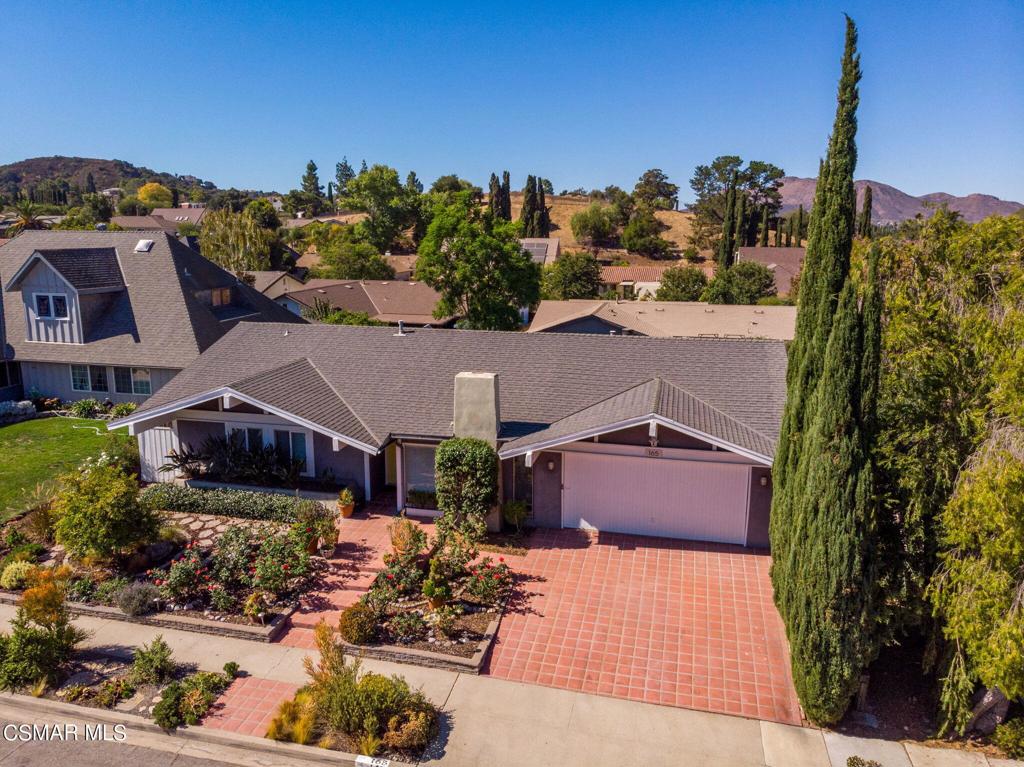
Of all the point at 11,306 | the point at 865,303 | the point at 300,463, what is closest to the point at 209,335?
the point at 11,306

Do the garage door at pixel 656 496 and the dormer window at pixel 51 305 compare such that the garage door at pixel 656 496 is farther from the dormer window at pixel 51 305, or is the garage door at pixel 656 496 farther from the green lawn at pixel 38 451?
the dormer window at pixel 51 305

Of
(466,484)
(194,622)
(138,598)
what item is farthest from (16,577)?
(466,484)

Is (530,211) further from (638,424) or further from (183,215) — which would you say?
(638,424)

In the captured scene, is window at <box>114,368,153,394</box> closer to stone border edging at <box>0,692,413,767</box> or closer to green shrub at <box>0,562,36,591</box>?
green shrub at <box>0,562,36,591</box>

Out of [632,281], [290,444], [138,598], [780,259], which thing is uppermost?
[780,259]

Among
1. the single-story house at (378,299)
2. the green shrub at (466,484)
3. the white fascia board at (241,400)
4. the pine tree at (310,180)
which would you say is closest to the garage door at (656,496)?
the green shrub at (466,484)

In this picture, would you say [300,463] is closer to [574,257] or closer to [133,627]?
[133,627]

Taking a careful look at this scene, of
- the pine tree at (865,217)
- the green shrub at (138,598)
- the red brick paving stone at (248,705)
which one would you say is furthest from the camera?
the pine tree at (865,217)
